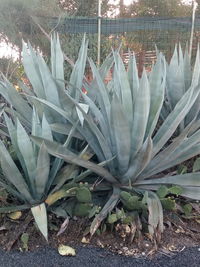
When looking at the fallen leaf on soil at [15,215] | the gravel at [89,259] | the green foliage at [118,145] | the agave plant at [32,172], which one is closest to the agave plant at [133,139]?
the green foliage at [118,145]

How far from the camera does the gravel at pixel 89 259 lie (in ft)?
6.64

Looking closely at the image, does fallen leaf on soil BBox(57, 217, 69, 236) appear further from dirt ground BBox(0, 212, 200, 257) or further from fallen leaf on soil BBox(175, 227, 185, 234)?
fallen leaf on soil BBox(175, 227, 185, 234)

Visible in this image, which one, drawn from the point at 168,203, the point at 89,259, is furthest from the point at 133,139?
the point at 89,259

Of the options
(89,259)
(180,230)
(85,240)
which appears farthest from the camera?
(180,230)

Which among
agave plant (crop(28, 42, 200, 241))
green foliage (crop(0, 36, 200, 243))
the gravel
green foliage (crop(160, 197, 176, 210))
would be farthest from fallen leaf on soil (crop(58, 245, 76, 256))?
green foliage (crop(160, 197, 176, 210))

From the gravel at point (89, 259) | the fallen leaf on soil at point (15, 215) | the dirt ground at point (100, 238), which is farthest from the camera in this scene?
the fallen leaf on soil at point (15, 215)

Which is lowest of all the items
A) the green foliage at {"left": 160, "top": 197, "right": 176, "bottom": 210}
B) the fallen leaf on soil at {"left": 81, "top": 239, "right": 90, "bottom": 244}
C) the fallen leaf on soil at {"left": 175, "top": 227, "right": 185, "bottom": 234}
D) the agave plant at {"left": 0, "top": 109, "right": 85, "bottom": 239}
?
the fallen leaf on soil at {"left": 175, "top": 227, "right": 185, "bottom": 234}

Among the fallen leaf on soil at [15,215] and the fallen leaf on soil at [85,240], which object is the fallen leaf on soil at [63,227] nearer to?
the fallen leaf on soil at [85,240]

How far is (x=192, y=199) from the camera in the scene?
2547 mm

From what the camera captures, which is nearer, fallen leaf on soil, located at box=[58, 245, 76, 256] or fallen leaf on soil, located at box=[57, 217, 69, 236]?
fallen leaf on soil, located at box=[58, 245, 76, 256]

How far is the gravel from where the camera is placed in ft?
6.64

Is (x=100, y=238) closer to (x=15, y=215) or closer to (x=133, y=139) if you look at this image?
(x=15, y=215)

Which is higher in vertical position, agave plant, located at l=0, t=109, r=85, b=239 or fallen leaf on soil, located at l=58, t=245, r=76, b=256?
agave plant, located at l=0, t=109, r=85, b=239

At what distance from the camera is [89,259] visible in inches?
81.4
